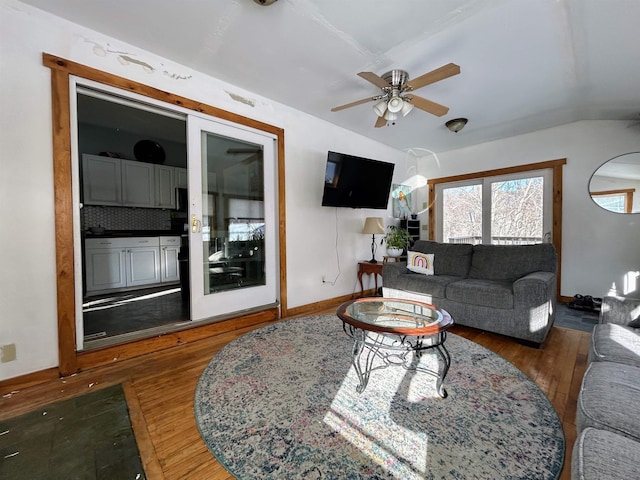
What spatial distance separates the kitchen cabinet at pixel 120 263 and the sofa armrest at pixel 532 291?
16.5ft

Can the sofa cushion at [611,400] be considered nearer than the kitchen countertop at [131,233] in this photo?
Yes

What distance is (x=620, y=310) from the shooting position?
1.70 meters

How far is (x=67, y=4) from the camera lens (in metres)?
1.80

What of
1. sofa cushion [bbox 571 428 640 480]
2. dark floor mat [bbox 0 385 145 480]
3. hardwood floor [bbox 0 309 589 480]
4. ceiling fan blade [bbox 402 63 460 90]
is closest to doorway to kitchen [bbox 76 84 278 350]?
hardwood floor [bbox 0 309 589 480]

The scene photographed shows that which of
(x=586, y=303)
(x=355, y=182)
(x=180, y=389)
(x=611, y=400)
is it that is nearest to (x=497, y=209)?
(x=586, y=303)

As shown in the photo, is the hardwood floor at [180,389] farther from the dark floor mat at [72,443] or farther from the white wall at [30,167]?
the white wall at [30,167]

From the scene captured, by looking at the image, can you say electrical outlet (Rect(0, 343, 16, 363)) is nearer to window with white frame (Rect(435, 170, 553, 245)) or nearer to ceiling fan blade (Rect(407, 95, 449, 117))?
ceiling fan blade (Rect(407, 95, 449, 117))

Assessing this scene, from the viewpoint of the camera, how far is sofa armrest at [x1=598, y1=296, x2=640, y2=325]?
1.66 metres

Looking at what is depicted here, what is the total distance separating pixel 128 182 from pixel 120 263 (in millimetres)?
1347

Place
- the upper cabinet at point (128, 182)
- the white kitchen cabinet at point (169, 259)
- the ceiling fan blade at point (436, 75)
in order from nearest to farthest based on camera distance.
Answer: the ceiling fan blade at point (436, 75) < the upper cabinet at point (128, 182) < the white kitchen cabinet at point (169, 259)

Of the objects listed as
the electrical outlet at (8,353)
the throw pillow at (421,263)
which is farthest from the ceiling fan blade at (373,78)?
the electrical outlet at (8,353)

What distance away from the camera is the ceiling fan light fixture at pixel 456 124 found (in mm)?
3543

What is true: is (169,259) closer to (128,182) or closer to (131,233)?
(131,233)

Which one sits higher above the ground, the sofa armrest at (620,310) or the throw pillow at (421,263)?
the throw pillow at (421,263)
